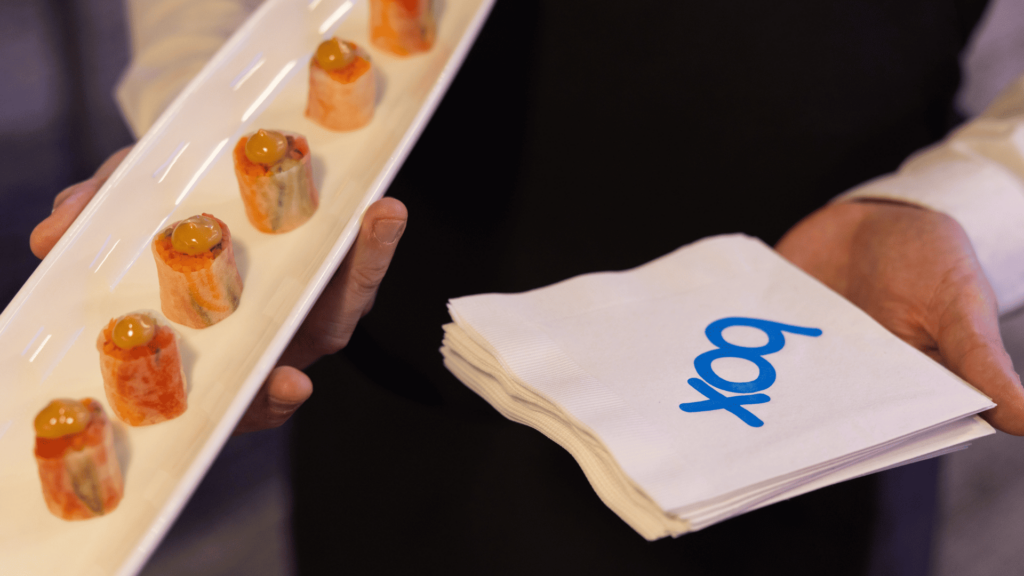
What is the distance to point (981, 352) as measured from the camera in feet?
2.27

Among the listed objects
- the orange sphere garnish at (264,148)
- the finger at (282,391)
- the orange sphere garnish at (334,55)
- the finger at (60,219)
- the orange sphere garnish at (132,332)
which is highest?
the orange sphere garnish at (334,55)

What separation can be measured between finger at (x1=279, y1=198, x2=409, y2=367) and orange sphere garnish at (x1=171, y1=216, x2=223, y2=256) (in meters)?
0.13

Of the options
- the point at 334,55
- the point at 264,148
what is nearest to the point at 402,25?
the point at 334,55

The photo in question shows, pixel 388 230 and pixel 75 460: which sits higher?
pixel 388 230

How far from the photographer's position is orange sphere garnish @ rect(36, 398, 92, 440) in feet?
1.82

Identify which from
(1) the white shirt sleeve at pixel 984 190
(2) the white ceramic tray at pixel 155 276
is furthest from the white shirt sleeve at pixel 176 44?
(1) the white shirt sleeve at pixel 984 190

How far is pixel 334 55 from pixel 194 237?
12.5 inches

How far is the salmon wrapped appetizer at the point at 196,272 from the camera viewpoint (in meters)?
0.66

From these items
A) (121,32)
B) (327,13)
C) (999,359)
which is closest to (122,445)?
(327,13)

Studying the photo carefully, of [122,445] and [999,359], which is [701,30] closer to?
[999,359]

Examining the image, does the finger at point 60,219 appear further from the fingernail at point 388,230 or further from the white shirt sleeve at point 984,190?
the white shirt sleeve at point 984,190

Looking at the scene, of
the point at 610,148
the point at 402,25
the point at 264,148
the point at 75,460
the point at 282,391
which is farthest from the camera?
the point at 610,148

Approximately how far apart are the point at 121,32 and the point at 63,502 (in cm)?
184

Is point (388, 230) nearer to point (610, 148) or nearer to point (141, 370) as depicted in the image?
point (141, 370)
